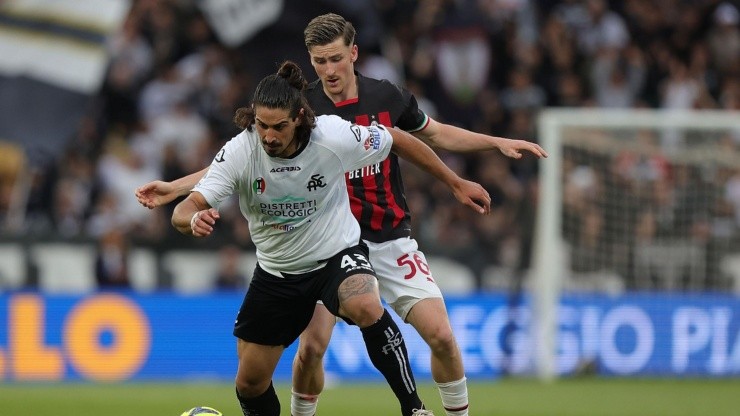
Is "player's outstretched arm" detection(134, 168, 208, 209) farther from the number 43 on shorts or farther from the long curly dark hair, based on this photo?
the number 43 on shorts

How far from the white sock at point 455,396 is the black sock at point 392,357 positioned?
402mm

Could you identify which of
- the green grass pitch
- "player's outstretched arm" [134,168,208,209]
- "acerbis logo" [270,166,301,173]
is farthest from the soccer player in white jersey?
the green grass pitch

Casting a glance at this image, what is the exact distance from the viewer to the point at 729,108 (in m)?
19.2

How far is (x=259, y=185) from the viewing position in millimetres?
7531

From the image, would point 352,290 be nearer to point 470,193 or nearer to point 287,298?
point 287,298

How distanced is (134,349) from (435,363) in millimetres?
8014

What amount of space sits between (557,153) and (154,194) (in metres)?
9.29

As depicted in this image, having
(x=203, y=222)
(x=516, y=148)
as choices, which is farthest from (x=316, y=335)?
(x=203, y=222)

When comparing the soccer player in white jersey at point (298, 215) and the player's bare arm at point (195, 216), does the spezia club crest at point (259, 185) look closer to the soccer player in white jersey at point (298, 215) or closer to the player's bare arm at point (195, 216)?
the soccer player in white jersey at point (298, 215)

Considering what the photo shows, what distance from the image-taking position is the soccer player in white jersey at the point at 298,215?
291 inches

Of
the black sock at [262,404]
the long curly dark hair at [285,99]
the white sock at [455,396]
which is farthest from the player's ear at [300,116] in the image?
the white sock at [455,396]

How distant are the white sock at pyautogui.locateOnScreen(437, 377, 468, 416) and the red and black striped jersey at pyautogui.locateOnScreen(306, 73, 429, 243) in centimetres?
100

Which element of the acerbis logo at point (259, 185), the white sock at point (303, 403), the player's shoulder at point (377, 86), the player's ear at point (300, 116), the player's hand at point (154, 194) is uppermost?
the player's shoulder at point (377, 86)

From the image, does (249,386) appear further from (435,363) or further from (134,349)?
(134,349)
